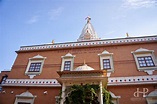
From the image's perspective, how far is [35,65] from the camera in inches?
554

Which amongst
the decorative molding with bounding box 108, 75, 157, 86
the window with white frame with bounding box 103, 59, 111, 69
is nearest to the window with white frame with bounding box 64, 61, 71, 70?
the window with white frame with bounding box 103, 59, 111, 69

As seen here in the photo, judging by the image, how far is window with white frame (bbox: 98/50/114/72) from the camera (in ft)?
39.9

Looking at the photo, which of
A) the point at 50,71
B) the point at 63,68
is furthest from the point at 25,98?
the point at 63,68

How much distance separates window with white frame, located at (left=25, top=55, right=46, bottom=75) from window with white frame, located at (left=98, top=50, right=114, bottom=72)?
5.88 metres

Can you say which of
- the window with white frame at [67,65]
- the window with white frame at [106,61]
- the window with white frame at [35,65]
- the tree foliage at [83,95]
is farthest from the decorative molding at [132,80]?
the window with white frame at [35,65]

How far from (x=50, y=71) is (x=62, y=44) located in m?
3.35

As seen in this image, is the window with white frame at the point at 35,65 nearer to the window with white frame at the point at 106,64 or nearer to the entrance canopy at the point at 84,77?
the entrance canopy at the point at 84,77

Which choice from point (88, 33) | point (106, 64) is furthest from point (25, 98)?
point (88, 33)

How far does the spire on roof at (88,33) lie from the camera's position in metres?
22.5

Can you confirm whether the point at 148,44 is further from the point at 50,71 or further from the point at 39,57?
the point at 39,57

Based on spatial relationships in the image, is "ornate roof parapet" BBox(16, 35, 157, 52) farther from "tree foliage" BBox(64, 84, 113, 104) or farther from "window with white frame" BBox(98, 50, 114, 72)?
"tree foliage" BBox(64, 84, 113, 104)

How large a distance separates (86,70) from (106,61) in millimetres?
3584

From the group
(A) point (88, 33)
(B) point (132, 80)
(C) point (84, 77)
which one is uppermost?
(A) point (88, 33)

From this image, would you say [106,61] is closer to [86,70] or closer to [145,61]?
[145,61]
